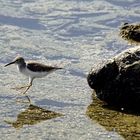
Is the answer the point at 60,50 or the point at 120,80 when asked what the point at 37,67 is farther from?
the point at 60,50

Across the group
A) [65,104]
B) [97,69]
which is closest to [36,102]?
[65,104]

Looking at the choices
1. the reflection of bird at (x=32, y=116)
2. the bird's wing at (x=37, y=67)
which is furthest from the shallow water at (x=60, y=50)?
the bird's wing at (x=37, y=67)

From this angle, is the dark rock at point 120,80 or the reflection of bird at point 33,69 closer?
the dark rock at point 120,80

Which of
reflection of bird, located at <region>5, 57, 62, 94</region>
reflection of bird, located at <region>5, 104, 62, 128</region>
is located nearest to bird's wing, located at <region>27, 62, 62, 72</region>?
reflection of bird, located at <region>5, 57, 62, 94</region>

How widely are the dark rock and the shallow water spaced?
2.04ft

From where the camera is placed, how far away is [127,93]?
45.1 feet

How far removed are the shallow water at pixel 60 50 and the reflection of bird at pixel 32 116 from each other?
11cm

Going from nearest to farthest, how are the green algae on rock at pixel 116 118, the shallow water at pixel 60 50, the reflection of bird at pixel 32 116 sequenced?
1. the green algae on rock at pixel 116 118
2. the shallow water at pixel 60 50
3. the reflection of bird at pixel 32 116

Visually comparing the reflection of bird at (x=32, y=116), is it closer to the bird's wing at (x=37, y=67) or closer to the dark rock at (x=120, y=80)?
the dark rock at (x=120, y=80)

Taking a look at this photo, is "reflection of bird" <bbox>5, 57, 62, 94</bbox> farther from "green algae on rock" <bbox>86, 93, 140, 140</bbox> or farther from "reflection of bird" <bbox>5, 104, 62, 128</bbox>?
"green algae on rock" <bbox>86, 93, 140, 140</bbox>

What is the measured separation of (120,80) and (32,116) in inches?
91.5

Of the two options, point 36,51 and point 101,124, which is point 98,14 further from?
point 101,124

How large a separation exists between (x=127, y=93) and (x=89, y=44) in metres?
8.69

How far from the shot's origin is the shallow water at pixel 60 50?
A: 12406 millimetres
